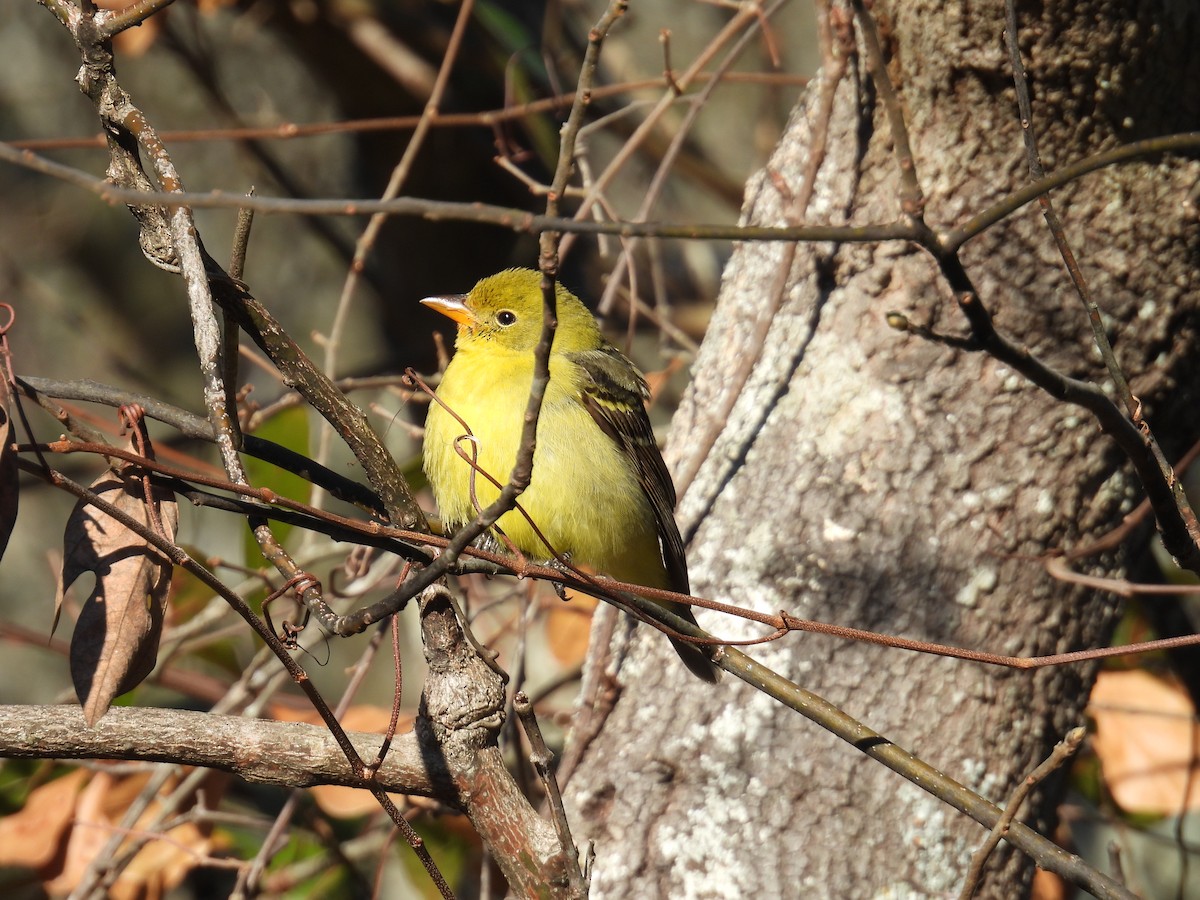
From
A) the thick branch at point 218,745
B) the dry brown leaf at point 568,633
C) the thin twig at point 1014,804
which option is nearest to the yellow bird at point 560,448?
the dry brown leaf at point 568,633

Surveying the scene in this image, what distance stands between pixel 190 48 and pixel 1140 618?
17.5ft

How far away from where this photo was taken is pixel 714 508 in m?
3.29

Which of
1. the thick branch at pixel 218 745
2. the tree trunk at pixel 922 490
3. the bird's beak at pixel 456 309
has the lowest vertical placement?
the thick branch at pixel 218 745

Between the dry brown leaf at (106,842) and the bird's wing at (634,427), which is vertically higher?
the bird's wing at (634,427)

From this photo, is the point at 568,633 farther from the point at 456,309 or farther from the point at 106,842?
the point at 106,842

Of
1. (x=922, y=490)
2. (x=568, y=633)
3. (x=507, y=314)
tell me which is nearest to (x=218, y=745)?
(x=922, y=490)

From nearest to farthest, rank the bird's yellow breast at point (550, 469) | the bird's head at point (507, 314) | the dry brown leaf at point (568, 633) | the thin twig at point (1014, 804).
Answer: the thin twig at point (1014, 804) → the bird's yellow breast at point (550, 469) → the bird's head at point (507, 314) → the dry brown leaf at point (568, 633)

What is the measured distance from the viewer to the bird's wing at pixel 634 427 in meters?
3.41

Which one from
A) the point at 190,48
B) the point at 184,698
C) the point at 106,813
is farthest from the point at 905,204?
the point at 190,48

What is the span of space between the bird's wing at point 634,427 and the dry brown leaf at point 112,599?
1.58m

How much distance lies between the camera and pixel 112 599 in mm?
1998

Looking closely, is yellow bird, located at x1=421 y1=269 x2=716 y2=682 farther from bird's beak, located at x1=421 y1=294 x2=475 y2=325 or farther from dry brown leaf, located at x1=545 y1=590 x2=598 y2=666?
dry brown leaf, located at x1=545 y1=590 x2=598 y2=666

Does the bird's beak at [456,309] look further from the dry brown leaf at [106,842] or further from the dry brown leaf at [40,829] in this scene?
the dry brown leaf at [40,829]

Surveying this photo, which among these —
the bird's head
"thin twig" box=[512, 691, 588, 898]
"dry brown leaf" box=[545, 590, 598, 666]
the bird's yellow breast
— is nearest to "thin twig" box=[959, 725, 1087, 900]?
"thin twig" box=[512, 691, 588, 898]
